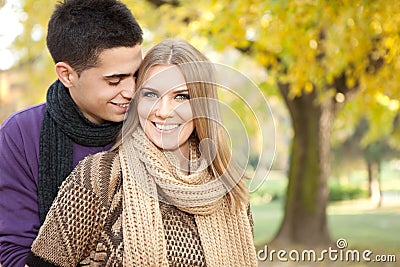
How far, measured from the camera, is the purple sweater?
230 centimetres

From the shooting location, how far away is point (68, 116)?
2439 millimetres

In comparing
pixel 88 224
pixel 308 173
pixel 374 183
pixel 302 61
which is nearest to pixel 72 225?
pixel 88 224

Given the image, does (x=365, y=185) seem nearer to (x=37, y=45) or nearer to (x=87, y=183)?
(x=37, y=45)

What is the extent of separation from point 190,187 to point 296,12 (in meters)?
3.50

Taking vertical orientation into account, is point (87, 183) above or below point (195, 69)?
below

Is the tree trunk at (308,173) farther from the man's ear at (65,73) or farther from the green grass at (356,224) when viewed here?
the man's ear at (65,73)

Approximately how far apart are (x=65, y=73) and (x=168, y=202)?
626 mm

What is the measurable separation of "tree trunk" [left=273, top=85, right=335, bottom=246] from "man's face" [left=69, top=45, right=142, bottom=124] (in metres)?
8.21

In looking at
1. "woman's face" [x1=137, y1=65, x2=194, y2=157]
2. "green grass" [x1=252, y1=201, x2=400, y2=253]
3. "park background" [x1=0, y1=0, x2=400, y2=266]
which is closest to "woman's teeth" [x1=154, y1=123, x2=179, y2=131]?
"woman's face" [x1=137, y1=65, x2=194, y2=157]

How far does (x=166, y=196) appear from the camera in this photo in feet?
7.30

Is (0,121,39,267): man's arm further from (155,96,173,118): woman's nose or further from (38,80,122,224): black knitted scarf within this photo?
(155,96,173,118): woman's nose

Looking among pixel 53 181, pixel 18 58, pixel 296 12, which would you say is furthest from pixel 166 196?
pixel 18 58

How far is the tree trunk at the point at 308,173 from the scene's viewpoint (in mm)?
10617

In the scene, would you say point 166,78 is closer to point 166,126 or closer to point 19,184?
point 166,126
